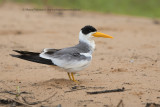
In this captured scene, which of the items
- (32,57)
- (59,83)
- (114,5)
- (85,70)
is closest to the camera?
(32,57)

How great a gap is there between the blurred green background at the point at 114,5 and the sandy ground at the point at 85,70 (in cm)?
297

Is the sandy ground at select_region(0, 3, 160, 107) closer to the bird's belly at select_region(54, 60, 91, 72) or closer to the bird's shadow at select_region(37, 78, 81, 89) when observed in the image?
the bird's shadow at select_region(37, 78, 81, 89)

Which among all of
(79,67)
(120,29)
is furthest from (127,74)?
(120,29)

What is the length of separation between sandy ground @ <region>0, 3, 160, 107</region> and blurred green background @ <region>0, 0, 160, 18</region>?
2.97 metres

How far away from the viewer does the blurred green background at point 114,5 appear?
16.4 m

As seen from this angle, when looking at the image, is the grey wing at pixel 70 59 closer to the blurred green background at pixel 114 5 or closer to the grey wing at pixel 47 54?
the grey wing at pixel 47 54

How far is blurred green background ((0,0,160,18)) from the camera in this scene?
1636 cm

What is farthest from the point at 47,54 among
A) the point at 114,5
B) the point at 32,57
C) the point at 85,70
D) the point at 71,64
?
the point at 114,5

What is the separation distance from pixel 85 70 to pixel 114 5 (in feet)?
35.9

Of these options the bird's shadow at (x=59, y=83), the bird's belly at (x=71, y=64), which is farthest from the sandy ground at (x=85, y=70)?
the bird's belly at (x=71, y=64)

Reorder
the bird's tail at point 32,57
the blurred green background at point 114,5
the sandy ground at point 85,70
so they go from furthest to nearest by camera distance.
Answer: the blurred green background at point 114,5 < the bird's tail at point 32,57 < the sandy ground at point 85,70

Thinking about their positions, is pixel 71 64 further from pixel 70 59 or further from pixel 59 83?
pixel 59 83

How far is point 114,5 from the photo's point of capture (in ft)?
55.6

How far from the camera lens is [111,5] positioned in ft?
55.5
